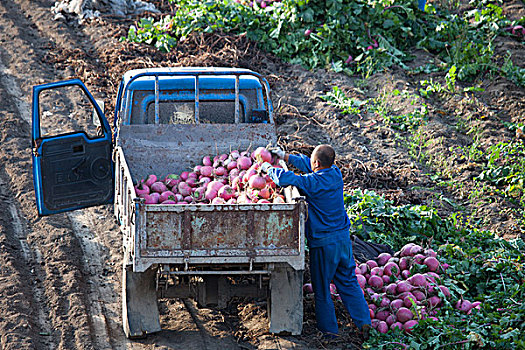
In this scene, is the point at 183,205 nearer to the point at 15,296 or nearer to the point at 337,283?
the point at 337,283

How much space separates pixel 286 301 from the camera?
6.35 m

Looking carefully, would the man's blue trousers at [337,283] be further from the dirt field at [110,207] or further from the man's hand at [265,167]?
the man's hand at [265,167]

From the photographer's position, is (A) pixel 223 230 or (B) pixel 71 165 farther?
(B) pixel 71 165

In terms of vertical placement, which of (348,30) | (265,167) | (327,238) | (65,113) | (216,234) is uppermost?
(348,30)

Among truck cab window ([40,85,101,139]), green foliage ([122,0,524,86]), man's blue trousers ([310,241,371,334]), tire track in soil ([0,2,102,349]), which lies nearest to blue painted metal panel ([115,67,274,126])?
tire track in soil ([0,2,102,349])

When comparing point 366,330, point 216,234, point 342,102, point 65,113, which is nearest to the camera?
point 216,234

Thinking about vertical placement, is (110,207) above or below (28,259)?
above

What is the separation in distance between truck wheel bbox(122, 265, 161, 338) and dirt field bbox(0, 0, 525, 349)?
0.16 meters

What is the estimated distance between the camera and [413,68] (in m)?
13.5

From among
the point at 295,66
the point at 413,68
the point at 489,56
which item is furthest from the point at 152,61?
the point at 489,56

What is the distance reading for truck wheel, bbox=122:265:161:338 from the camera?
20.7 ft

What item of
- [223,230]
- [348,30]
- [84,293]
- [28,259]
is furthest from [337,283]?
[348,30]

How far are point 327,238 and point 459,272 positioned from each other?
1.91 metres

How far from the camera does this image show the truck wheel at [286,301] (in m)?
6.30
